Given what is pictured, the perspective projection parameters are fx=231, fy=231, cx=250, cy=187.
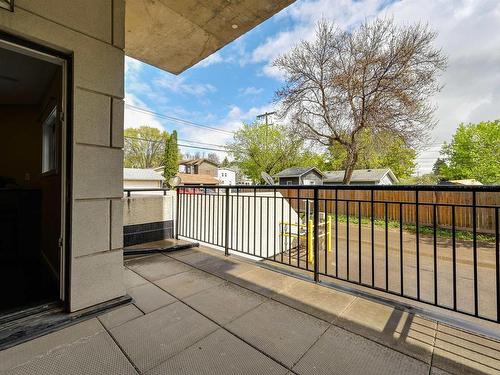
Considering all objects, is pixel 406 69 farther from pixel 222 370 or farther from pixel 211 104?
pixel 211 104

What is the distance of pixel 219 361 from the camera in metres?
1.28

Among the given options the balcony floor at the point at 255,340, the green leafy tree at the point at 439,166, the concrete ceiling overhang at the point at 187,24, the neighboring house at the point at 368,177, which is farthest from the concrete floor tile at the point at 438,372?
the green leafy tree at the point at 439,166

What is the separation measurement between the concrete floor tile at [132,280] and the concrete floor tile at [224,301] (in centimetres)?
67

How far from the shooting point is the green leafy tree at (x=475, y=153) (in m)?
14.0

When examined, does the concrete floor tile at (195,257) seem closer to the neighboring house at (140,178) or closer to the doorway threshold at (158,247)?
the doorway threshold at (158,247)

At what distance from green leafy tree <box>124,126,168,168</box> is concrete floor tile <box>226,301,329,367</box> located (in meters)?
27.8

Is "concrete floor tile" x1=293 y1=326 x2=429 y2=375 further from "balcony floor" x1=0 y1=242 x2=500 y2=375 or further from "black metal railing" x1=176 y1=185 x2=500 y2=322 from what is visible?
"black metal railing" x1=176 y1=185 x2=500 y2=322

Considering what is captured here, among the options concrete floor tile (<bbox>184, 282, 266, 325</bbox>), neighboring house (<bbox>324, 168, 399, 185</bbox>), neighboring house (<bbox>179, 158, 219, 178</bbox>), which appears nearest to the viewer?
concrete floor tile (<bbox>184, 282, 266, 325</bbox>)

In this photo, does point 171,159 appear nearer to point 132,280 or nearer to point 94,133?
A: point 132,280

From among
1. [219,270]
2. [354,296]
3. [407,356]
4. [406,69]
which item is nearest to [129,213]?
[219,270]

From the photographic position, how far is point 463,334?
4.87ft

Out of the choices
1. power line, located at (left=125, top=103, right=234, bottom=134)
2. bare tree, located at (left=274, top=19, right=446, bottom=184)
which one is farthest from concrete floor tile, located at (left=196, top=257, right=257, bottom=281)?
power line, located at (left=125, top=103, right=234, bottom=134)

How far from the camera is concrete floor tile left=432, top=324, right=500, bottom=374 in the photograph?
1207mm

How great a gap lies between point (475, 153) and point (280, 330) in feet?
67.5
